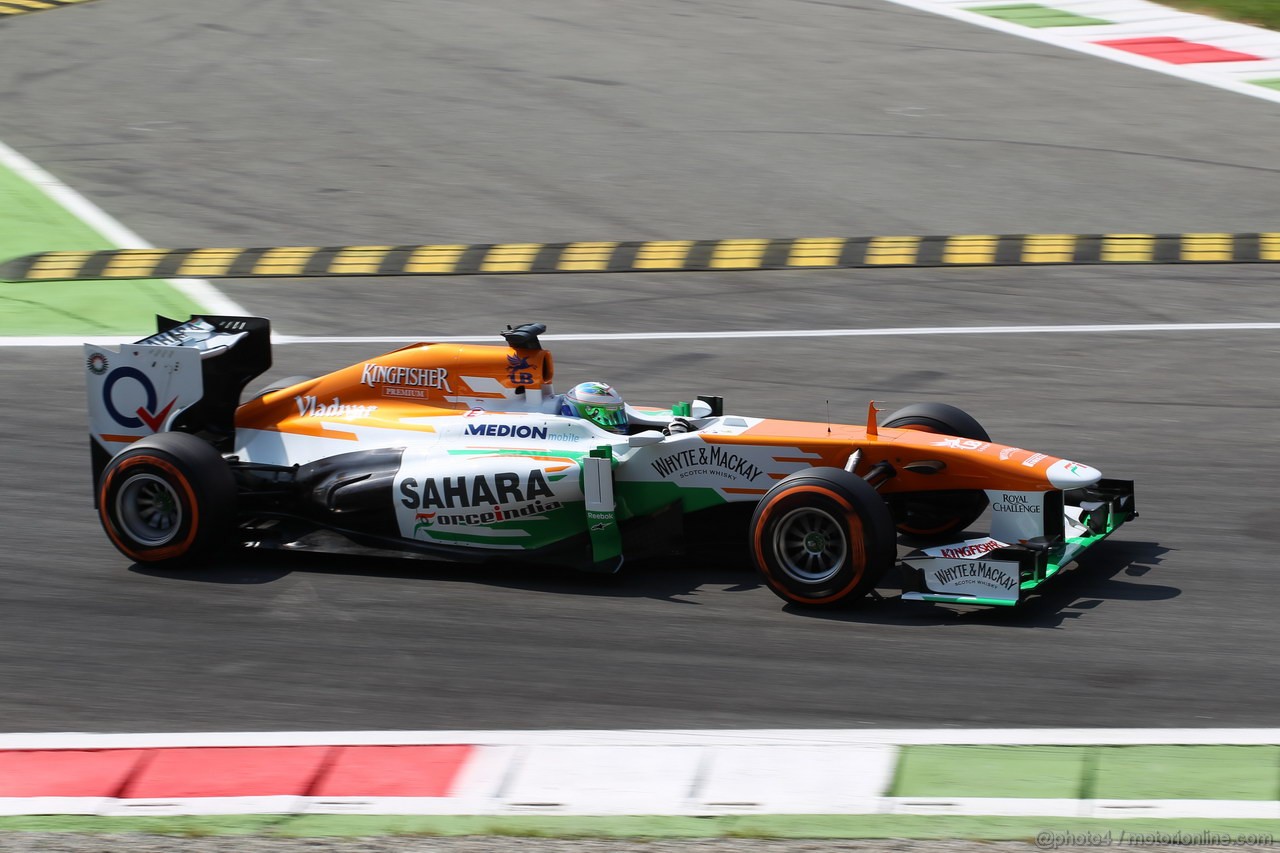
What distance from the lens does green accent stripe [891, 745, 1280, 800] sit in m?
6.33

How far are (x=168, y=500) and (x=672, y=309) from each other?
691cm

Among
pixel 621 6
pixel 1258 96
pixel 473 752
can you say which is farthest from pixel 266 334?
pixel 621 6

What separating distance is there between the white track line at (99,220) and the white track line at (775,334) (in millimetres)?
1255

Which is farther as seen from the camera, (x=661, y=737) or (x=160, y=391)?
(x=160, y=391)

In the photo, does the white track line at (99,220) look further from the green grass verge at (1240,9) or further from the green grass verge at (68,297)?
the green grass verge at (1240,9)

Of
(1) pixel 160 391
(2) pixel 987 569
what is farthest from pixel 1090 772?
(1) pixel 160 391

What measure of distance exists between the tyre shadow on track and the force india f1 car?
15 cm

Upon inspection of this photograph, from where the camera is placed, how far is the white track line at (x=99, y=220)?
1597cm

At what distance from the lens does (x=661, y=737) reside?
7051 millimetres

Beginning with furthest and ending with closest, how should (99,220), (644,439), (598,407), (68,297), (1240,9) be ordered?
(1240,9) < (99,220) < (68,297) < (598,407) < (644,439)

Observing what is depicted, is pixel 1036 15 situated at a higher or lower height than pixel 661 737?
higher

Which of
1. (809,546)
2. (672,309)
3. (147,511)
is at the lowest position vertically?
(809,546)

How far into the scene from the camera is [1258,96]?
72.1 feet

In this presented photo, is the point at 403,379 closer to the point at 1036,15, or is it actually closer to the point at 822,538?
the point at 822,538
